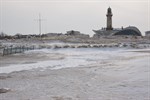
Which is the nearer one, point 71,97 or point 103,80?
point 71,97

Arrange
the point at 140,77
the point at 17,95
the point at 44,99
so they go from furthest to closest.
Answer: the point at 140,77 → the point at 17,95 → the point at 44,99

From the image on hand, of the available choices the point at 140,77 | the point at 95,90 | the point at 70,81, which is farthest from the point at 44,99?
the point at 140,77

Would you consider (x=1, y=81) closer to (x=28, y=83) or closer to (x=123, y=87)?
(x=28, y=83)

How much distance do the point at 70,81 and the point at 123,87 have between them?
339 cm

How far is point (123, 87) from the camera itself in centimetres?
1389

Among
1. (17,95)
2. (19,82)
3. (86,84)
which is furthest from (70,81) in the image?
(17,95)

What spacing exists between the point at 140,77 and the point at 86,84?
9.32ft

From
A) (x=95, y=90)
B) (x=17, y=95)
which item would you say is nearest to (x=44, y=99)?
(x=17, y=95)

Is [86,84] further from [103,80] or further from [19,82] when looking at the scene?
[19,82]

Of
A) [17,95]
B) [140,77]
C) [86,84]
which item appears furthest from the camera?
[140,77]

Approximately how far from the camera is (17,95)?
12.7 metres

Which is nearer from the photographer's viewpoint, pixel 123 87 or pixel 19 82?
pixel 123 87

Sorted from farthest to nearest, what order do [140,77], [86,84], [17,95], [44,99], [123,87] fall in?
[140,77]
[86,84]
[123,87]
[17,95]
[44,99]

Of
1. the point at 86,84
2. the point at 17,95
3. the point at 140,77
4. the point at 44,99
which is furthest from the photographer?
the point at 140,77
